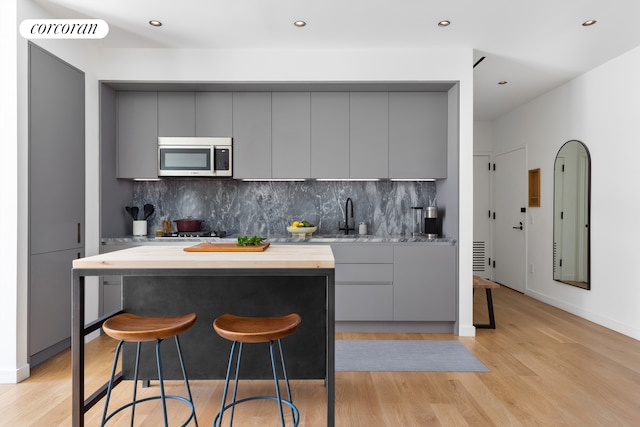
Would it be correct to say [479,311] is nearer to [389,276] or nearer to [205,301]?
[389,276]

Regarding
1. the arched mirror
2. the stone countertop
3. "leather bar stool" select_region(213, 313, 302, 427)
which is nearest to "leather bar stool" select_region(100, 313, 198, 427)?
"leather bar stool" select_region(213, 313, 302, 427)

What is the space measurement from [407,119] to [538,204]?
2389 millimetres

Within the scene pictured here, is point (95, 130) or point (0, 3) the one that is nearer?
point (0, 3)

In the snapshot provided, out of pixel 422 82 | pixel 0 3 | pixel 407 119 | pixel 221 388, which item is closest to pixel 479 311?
pixel 407 119

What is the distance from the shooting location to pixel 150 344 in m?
2.45

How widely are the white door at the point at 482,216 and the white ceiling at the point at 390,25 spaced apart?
92.2 inches

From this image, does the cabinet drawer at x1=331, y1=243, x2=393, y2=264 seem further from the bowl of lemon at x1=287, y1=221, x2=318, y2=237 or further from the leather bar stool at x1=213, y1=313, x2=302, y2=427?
the leather bar stool at x1=213, y1=313, x2=302, y2=427

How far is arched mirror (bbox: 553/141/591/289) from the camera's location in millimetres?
4285

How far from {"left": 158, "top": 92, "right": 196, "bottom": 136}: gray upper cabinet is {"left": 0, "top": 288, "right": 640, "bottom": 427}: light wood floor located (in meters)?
2.11

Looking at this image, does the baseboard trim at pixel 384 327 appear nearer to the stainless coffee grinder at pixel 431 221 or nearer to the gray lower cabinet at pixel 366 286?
the gray lower cabinet at pixel 366 286

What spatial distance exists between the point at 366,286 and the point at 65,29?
3.01 meters

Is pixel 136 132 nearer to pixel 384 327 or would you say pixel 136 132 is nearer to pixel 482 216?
pixel 384 327

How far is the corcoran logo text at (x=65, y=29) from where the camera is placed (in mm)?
1713

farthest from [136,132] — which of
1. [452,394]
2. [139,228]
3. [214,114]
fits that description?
[452,394]
